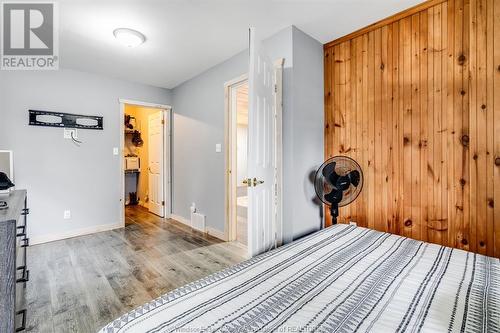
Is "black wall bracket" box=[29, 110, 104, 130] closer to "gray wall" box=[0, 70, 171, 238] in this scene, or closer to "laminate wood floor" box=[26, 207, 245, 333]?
"gray wall" box=[0, 70, 171, 238]

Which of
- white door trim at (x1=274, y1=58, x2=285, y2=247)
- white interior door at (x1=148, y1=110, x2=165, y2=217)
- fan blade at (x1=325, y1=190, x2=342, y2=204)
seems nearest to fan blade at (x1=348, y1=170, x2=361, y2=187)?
fan blade at (x1=325, y1=190, x2=342, y2=204)

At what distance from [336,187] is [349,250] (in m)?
0.80

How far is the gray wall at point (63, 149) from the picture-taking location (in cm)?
303

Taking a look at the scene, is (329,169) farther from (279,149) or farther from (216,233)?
(216,233)

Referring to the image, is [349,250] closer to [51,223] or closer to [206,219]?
[206,219]

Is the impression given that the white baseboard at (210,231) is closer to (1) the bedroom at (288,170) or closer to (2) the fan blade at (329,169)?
(1) the bedroom at (288,170)

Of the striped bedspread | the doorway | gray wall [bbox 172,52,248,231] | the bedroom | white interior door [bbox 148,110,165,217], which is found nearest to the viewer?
the striped bedspread

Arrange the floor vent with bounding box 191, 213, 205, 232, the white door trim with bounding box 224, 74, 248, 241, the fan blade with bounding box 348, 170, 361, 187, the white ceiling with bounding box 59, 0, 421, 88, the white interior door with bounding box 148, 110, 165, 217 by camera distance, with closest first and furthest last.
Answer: the white ceiling with bounding box 59, 0, 421, 88 < the fan blade with bounding box 348, 170, 361, 187 < the white door trim with bounding box 224, 74, 248, 241 < the floor vent with bounding box 191, 213, 205, 232 < the white interior door with bounding box 148, 110, 165, 217

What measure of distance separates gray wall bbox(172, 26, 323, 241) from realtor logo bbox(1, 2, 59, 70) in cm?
181

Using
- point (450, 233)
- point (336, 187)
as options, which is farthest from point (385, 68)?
point (450, 233)

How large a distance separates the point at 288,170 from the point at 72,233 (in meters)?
3.31

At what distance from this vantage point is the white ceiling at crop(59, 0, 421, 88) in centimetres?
198

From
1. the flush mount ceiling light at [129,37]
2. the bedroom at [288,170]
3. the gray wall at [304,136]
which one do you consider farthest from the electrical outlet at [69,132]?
the gray wall at [304,136]

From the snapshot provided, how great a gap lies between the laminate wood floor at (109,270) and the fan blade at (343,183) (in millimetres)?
1347
